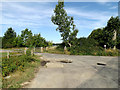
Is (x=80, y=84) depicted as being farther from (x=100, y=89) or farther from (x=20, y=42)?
(x=20, y=42)

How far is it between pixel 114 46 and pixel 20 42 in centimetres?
3093

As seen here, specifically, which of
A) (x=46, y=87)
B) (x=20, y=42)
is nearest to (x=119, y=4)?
(x=46, y=87)

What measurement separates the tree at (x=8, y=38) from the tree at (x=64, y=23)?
23576 mm

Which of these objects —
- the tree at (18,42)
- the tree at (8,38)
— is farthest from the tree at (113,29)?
the tree at (8,38)

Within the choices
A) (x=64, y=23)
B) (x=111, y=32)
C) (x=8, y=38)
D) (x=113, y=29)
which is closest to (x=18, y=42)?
(x=8, y=38)

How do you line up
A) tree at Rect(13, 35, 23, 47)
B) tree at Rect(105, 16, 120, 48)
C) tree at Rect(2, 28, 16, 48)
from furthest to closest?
tree at Rect(2, 28, 16, 48), tree at Rect(13, 35, 23, 47), tree at Rect(105, 16, 120, 48)

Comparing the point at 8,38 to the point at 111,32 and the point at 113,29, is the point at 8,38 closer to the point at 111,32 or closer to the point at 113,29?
the point at 111,32

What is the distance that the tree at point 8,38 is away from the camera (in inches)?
1522

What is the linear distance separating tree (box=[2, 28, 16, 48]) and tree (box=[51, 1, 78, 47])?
2358cm

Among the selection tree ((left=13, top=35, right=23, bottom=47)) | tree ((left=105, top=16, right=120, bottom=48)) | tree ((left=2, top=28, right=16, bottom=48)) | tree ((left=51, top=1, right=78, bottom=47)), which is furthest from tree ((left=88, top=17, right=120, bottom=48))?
tree ((left=2, top=28, right=16, bottom=48))

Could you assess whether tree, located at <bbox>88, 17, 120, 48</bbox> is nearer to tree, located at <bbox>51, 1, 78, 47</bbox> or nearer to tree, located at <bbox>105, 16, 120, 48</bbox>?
tree, located at <bbox>105, 16, 120, 48</bbox>

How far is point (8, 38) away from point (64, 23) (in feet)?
98.5

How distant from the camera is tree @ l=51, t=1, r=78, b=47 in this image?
2472 cm

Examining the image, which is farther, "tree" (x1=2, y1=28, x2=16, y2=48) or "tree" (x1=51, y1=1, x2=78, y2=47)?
"tree" (x1=2, y1=28, x2=16, y2=48)
